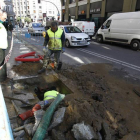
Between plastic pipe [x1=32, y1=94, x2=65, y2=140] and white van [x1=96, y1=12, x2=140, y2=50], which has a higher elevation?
white van [x1=96, y1=12, x2=140, y2=50]

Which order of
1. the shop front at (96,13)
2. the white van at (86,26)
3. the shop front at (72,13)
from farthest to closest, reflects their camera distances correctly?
the shop front at (72,13)
the shop front at (96,13)
the white van at (86,26)

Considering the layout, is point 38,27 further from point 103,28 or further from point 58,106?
point 58,106

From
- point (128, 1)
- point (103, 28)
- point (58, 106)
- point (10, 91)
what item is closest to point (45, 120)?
point (58, 106)

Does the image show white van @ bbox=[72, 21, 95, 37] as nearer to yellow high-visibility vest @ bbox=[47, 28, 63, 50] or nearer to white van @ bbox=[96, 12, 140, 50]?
white van @ bbox=[96, 12, 140, 50]

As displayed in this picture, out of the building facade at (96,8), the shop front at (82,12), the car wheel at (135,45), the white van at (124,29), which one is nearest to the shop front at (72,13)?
the building facade at (96,8)

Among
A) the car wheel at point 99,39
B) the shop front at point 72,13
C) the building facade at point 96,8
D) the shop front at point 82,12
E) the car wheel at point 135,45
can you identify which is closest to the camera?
the car wheel at point 135,45

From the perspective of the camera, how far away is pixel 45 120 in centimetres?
255

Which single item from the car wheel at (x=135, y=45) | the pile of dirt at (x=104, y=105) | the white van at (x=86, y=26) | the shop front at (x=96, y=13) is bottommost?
the pile of dirt at (x=104, y=105)

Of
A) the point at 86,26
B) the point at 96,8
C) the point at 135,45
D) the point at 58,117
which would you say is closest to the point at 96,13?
the point at 96,8

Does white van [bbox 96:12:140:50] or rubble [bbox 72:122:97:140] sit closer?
rubble [bbox 72:122:97:140]

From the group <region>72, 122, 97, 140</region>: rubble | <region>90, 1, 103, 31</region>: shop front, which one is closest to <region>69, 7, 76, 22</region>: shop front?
<region>90, 1, 103, 31</region>: shop front

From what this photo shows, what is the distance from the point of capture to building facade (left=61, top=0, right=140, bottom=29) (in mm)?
16656

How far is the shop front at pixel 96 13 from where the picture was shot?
860 inches

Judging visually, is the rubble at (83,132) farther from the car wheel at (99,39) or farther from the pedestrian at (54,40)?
the car wheel at (99,39)
